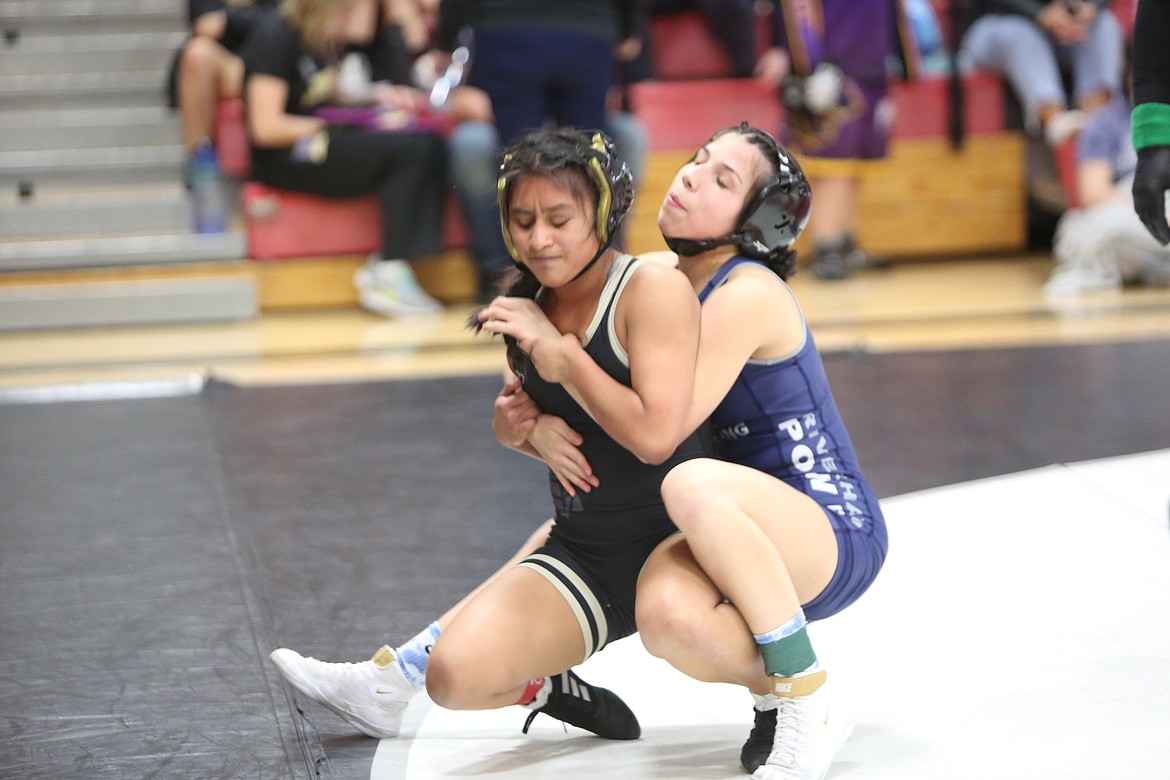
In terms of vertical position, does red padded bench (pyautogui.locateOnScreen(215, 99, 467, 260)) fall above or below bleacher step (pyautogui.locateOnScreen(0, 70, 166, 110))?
below

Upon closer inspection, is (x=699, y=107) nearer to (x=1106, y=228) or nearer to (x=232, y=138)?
(x=1106, y=228)

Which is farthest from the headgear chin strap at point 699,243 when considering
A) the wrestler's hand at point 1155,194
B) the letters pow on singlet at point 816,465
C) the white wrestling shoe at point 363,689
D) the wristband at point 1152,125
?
the wristband at point 1152,125

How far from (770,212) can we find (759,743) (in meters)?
0.69

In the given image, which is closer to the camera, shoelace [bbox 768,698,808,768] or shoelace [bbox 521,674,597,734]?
shoelace [bbox 768,698,808,768]

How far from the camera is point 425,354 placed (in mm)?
4863

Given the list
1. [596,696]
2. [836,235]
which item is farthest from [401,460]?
[836,235]

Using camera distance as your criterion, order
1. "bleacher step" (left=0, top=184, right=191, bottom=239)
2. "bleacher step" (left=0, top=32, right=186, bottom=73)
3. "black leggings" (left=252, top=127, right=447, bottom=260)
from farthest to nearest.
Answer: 1. "bleacher step" (left=0, top=32, right=186, bottom=73)
2. "bleacher step" (left=0, top=184, right=191, bottom=239)
3. "black leggings" (left=252, top=127, right=447, bottom=260)

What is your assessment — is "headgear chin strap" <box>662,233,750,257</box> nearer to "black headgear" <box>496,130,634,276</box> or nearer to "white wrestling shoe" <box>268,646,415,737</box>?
"black headgear" <box>496,130,634,276</box>

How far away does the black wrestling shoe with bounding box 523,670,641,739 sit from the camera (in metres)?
Result: 1.91

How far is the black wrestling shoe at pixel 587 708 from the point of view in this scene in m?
1.91

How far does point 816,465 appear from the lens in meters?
1.93

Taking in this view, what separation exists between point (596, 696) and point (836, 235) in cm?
444

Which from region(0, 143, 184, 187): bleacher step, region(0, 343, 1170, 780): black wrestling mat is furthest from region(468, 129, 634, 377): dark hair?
region(0, 143, 184, 187): bleacher step

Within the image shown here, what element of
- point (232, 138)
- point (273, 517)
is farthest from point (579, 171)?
point (232, 138)
